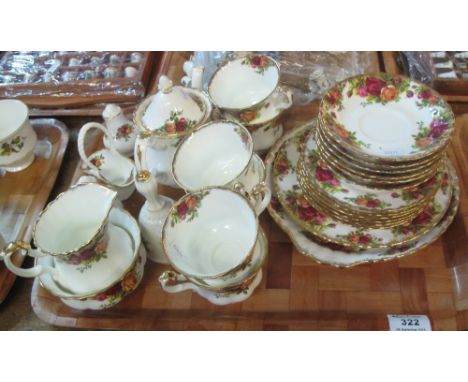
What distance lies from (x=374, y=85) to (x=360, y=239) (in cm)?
34

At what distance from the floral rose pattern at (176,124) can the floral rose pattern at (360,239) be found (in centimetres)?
40

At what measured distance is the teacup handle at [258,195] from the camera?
0.79 metres

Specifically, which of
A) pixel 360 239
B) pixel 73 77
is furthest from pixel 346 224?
pixel 73 77

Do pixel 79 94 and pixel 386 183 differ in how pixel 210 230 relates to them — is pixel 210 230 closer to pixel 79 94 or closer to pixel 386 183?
pixel 386 183

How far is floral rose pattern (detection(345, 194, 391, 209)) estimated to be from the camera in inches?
31.6

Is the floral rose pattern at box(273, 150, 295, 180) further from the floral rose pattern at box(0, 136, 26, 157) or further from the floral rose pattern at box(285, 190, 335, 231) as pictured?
the floral rose pattern at box(0, 136, 26, 157)

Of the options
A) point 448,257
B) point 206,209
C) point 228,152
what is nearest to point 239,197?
point 206,209

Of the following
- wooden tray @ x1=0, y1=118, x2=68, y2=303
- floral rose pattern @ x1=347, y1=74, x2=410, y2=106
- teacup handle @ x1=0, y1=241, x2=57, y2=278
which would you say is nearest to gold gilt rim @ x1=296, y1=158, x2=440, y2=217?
floral rose pattern @ x1=347, y1=74, x2=410, y2=106

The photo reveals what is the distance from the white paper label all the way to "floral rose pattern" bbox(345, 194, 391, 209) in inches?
8.6

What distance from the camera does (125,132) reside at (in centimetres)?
107

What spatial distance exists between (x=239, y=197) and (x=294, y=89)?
1.83ft

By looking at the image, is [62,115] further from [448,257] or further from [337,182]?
[448,257]

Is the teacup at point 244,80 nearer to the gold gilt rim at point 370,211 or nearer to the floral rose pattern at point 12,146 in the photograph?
the gold gilt rim at point 370,211

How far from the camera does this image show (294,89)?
1.23 m
